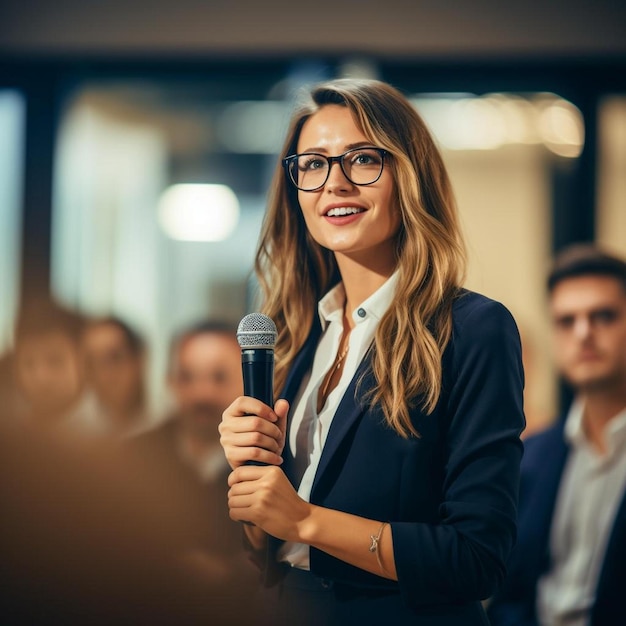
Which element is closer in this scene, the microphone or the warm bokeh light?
the microphone

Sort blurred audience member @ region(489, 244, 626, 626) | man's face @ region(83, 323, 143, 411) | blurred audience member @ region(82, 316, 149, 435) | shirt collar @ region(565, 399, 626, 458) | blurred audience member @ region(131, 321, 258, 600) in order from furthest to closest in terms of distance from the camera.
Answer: man's face @ region(83, 323, 143, 411), blurred audience member @ region(82, 316, 149, 435), shirt collar @ region(565, 399, 626, 458), blurred audience member @ region(489, 244, 626, 626), blurred audience member @ region(131, 321, 258, 600)

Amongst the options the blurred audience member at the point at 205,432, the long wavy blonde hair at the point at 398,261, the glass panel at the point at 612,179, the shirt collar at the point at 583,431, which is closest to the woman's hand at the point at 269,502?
the long wavy blonde hair at the point at 398,261

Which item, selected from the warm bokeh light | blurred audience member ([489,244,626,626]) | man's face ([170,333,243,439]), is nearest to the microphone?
man's face ([170,333,243,439])

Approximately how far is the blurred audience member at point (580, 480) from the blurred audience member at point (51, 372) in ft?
3.43

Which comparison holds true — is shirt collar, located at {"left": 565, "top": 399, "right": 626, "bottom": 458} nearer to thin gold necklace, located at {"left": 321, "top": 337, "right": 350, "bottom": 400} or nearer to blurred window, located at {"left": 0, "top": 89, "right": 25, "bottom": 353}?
thin gold necklace, located at {"left": 321, "top": 337, "right": 350, "bottom": 400}

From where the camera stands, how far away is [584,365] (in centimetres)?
198

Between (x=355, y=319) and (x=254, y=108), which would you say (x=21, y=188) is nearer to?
(x=254, y=108)

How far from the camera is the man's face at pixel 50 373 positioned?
208 centimetres

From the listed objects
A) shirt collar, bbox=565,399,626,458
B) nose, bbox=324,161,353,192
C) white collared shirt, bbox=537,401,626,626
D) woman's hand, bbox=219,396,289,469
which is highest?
nose, bbox=324,161,353,192

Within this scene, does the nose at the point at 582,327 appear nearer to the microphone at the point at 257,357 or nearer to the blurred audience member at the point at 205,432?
the blurred audience member at the point at 205,432

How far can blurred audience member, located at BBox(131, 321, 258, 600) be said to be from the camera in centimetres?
121

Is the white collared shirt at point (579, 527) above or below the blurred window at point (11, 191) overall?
below

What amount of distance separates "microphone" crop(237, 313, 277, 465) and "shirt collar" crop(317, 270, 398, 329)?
0.20 ft

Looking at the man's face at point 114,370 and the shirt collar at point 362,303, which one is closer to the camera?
the shirt collar at point 362,303
